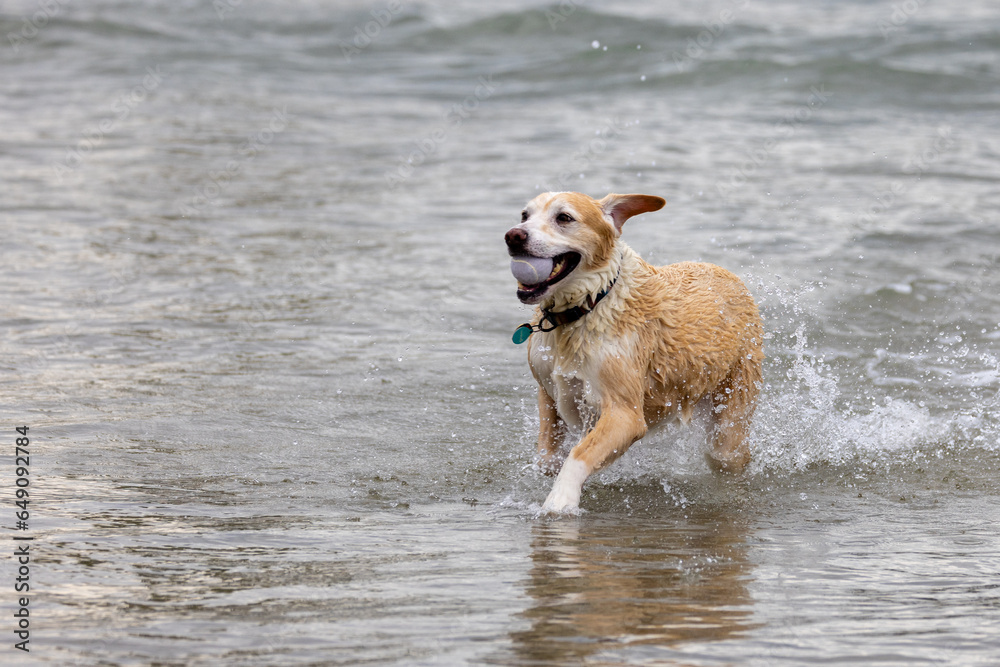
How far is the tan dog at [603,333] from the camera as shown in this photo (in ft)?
16.1

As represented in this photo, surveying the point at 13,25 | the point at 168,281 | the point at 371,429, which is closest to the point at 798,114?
the point at 168,281

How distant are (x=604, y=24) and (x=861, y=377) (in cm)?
1605

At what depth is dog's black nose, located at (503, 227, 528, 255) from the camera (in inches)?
189

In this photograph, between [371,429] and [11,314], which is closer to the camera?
[371,429]

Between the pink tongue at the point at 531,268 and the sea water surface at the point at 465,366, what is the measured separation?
1090 mm

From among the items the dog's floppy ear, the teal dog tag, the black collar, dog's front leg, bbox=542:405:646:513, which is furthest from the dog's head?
dog's front leg, bbox=542:405:646:513

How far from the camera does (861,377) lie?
25.9ft

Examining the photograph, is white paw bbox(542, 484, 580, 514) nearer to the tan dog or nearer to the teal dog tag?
the tan dog

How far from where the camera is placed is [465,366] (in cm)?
776

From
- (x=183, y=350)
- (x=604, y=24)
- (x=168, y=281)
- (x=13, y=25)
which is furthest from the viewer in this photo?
(x=13, y=25)

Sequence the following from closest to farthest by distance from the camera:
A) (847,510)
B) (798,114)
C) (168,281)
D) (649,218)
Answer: (847,510)
(168,281)
(649,218)
(798,114)

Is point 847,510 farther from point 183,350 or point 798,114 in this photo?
point 798,114

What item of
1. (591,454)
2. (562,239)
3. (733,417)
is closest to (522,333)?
(562,239)

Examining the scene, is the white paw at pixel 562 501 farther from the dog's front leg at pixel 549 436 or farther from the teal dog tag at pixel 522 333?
the teal dog tag at pixel 522 333
